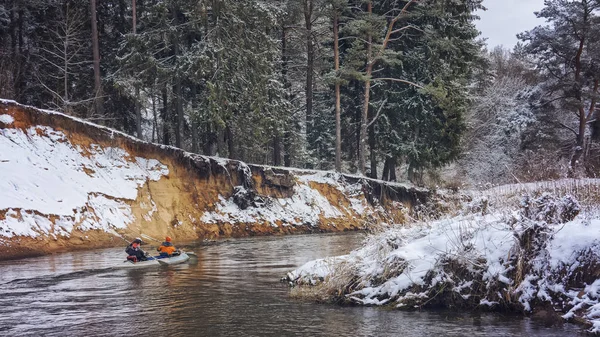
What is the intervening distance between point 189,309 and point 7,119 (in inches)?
628

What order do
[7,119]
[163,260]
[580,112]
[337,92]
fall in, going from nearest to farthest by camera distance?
[163,260]
[7,119]
[580,112]
[337,92]

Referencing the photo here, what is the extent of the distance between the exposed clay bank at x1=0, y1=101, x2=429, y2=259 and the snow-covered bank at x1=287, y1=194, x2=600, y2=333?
20.0 ft

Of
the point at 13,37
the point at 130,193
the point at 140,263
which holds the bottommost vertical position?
the point at 140,263

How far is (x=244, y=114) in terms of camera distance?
31625mm

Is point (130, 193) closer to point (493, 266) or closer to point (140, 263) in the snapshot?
point (140, 263)

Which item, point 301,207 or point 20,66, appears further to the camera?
point 301,207

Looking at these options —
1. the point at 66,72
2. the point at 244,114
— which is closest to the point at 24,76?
the point at 66,72

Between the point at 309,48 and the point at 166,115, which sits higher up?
the point at 309,48

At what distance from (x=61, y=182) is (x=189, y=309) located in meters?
14.3

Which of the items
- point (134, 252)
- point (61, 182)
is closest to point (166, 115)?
point (61, 182)

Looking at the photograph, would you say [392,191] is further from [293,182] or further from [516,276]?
[516,276]

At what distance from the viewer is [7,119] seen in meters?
22.2

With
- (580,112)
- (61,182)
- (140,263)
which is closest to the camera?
(140,263)

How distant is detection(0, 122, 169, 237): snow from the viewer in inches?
789
